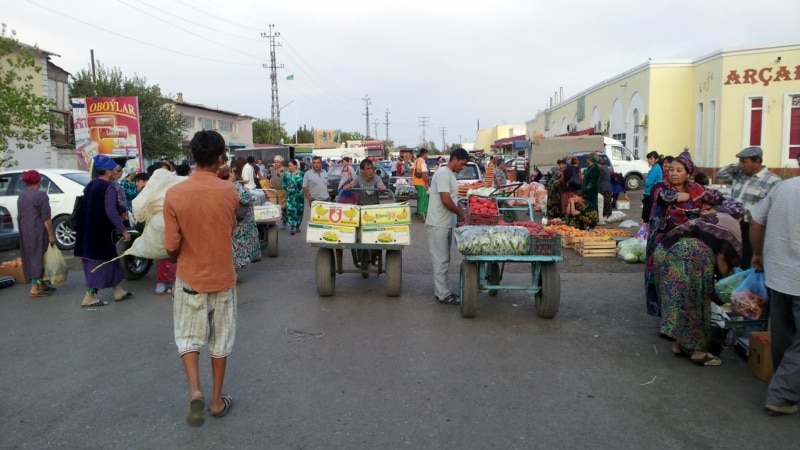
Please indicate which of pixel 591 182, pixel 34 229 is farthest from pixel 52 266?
pixel 591 182

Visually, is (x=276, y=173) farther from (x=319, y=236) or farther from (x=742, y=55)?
(x=742, y=55)

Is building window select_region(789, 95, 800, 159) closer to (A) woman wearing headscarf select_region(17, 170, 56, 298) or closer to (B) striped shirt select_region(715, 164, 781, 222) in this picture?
(B) striped shirt select_region(715, 164, 781, 222)

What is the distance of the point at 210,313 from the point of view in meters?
4.15

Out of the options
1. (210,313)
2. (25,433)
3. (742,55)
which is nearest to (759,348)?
(210,313)

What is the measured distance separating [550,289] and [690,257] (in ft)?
5.39

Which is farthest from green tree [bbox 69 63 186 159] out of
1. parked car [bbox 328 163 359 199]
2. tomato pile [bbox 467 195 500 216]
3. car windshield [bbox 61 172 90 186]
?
tomato pile [bbox 467 195 500 216]

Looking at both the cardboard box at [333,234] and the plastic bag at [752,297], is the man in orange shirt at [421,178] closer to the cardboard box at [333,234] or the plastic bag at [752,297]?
the cardboard box at [333,234]

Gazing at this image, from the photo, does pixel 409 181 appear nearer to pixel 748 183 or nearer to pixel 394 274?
pixel 394 274

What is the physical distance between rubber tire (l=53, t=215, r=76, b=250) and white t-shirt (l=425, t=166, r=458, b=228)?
26.6ft

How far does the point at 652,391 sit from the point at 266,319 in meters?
4.08

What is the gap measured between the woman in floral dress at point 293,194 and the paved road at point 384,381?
6.19 metres

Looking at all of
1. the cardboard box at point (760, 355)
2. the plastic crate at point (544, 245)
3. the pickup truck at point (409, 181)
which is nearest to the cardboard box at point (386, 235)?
the plastic crate at point (544, 245)

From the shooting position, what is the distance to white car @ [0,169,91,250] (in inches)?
460

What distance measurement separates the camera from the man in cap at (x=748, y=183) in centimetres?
613
